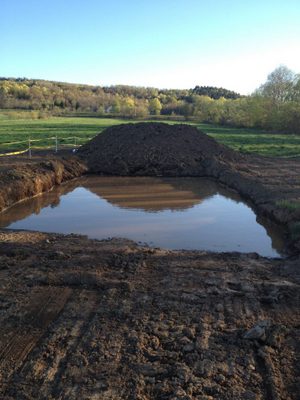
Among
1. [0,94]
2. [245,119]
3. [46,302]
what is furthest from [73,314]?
[0,94]

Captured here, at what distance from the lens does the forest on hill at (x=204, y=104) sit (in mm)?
57388

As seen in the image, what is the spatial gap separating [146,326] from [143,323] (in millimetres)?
101

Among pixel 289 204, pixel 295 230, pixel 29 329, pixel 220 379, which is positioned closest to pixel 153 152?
pixel 289 204

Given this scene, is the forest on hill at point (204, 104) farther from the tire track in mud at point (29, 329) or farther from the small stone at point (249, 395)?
the small stone at point (249, 395)

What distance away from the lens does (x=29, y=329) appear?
598 centimetres

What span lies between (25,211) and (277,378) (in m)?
11.5

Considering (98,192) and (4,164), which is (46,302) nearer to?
(98,192)

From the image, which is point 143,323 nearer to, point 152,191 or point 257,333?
point 257,333

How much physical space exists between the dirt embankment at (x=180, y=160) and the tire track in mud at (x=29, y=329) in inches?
439

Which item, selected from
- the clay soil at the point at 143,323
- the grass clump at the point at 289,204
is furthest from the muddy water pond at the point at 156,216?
Result: the clay soil at the point at 143,323

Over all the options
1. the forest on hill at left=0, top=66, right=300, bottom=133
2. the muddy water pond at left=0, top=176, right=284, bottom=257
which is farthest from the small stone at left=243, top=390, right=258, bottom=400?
the forest on hill at left=0, top=66, right=300, bottom=133

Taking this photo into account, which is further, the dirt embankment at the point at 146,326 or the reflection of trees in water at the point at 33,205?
the reflection of trees in water at the point at 33,205

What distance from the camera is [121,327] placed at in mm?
6051

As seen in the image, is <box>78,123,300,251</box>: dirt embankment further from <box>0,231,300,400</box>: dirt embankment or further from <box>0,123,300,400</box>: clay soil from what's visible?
<box>0,231,300,400</box>: dirt embankment
